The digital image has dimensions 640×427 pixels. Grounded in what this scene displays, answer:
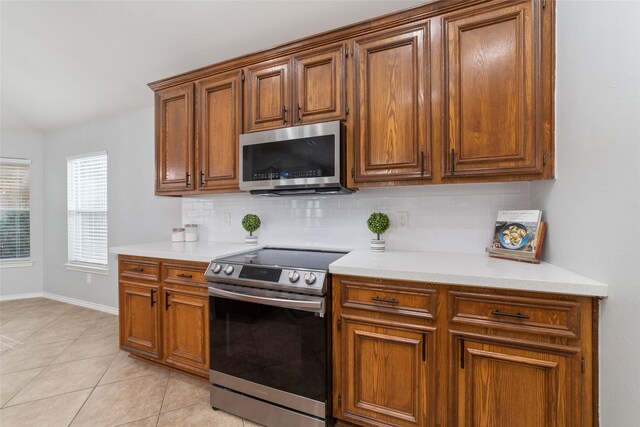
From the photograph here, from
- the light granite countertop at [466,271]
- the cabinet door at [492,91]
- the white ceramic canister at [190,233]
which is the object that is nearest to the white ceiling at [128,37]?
the cabinet door at [492,91]

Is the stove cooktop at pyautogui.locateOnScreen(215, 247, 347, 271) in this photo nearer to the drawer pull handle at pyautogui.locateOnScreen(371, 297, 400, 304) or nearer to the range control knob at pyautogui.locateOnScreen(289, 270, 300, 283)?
the range control knob at pyautogui.locateOnScreen(289, 270, 300, 283)

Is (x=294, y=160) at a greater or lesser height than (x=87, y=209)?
greater

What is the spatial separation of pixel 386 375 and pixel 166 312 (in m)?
1.64

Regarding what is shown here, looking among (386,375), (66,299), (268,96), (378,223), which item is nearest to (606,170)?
(378,223)

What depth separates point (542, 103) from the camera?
4.84 feet

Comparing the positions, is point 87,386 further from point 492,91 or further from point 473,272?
point 492,91

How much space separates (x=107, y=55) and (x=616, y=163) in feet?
Answer: 12.2

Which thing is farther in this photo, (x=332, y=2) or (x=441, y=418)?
(x=332, y=2)

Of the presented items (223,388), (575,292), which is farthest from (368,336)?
(223,388)

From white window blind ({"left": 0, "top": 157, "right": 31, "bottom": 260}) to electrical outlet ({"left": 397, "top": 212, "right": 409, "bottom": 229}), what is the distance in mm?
5355

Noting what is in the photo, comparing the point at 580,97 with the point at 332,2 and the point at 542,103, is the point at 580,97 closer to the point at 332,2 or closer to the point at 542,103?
the point at 542,103

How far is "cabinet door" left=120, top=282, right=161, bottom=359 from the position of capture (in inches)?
86.7

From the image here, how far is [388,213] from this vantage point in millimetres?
2148

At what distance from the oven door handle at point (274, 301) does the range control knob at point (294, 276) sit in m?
0.11
